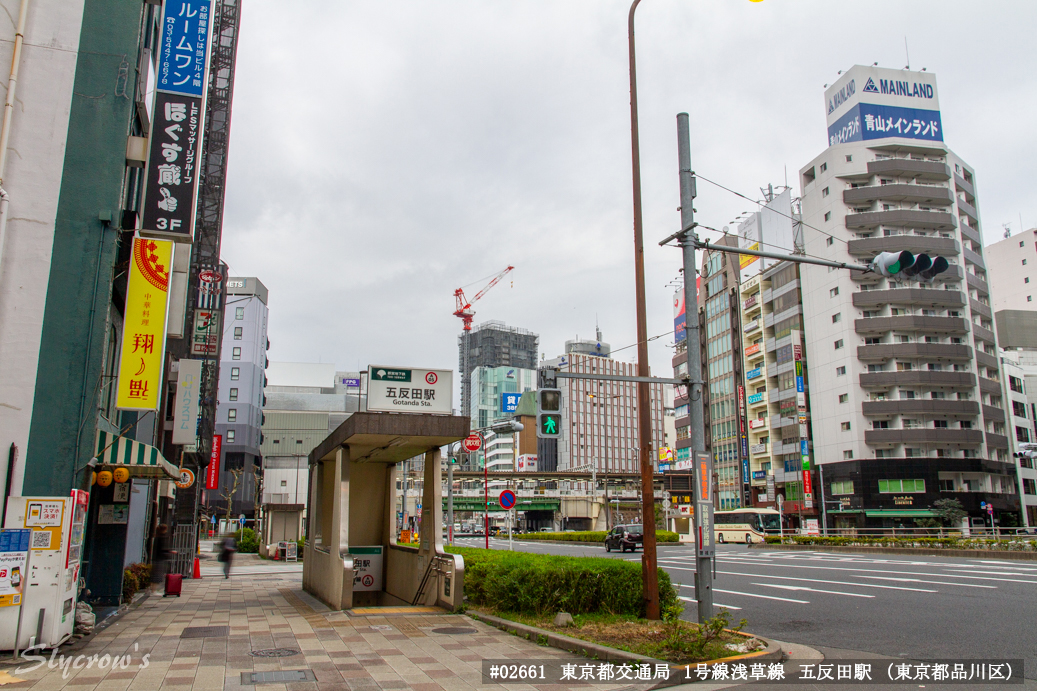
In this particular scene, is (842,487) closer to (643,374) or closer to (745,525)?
(745,525)

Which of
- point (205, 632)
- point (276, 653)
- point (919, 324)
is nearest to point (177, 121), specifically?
point (205, 632)

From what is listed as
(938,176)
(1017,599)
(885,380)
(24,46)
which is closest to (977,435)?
(885,380)

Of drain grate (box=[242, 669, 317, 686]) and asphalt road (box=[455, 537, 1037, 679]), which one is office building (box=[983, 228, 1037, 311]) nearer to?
asphalt road (box=[455, 537, 1037, 679])

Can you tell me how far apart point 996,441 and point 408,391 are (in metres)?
70.0

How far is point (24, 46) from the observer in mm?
11438

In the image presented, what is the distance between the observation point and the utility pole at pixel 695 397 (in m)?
11.4

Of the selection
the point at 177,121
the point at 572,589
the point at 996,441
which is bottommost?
the point at 572,589

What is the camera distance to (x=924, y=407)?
6216 centimetres

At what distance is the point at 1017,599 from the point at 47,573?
18.3 meters

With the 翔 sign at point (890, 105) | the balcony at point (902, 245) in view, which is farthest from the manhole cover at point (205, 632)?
the 翔 sign at point (890, 105)

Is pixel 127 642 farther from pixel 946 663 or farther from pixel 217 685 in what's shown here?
pixel 946 663

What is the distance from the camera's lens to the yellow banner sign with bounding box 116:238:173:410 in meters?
12.9

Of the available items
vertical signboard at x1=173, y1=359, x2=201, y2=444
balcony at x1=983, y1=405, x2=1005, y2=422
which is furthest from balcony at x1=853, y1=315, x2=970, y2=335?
vertical signboard at x1=173, y1=359, x2=201, y2=444

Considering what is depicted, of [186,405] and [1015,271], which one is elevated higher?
[1015,271]
